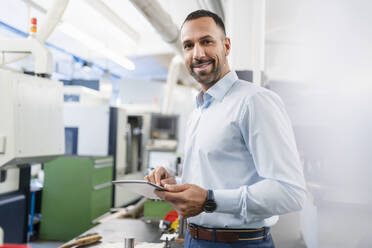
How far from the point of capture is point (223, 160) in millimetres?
945

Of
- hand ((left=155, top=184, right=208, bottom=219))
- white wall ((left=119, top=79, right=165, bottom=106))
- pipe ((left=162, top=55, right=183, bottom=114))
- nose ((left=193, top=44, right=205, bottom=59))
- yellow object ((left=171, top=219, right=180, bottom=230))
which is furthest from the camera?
white wall ((left=119, top=79, right=165, bottom=106))

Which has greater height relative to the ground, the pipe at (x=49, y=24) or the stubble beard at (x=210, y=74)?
the pipe at (x=49, y=24)

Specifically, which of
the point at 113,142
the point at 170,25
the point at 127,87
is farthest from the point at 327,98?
the point at 127,87

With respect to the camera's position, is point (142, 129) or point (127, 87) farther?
point (127, 87)

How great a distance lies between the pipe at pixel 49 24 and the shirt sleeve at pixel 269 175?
1.29m

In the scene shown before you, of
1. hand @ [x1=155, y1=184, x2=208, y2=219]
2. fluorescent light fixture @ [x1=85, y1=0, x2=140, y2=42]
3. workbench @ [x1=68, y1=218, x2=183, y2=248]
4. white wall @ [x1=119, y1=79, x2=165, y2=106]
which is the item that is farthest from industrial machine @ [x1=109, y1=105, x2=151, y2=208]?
hand @ [x1=155, y1=184, x2=208, y2=219]

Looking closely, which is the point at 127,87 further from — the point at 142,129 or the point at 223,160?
the point at 223,160

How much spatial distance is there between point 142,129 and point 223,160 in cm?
430

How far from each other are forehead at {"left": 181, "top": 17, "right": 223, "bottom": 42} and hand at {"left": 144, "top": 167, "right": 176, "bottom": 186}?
0.49 meters

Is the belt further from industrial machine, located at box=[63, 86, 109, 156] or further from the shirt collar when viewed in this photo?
industrial machine, located at box=[63, 86, 109, 156]

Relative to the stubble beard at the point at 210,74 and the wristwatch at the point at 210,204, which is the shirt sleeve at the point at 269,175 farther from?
the stubble beard at the point at 210,74

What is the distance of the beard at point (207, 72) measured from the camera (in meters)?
1.04

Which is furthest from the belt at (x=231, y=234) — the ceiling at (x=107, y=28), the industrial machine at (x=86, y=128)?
the industrial machine at (x=86, y=128)

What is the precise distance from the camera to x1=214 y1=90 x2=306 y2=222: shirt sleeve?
2.69 ft
